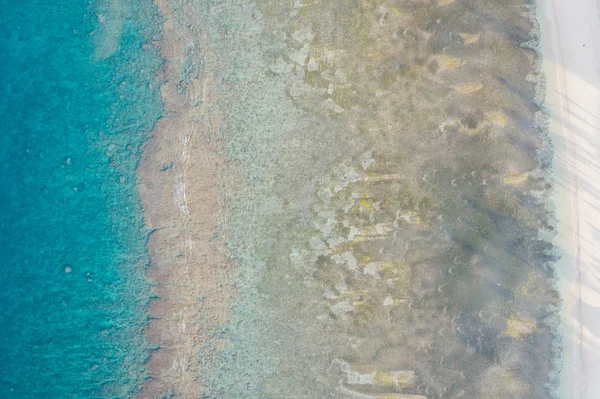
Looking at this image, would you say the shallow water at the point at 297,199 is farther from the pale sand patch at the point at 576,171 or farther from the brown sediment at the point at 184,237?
the pale sand patch at the point at 576,171

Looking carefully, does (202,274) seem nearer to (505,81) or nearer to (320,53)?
(320,53)

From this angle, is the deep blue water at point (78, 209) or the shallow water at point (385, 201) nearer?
the shallow water at point (385, 201)

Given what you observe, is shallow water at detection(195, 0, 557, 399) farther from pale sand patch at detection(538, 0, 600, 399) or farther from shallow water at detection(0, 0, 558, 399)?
pale sand patch at detection(538, 0, 600, 399)

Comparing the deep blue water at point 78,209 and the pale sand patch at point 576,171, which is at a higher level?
the pale sand patch at point 576,171

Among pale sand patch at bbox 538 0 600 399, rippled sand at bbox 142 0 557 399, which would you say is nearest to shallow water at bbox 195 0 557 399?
rippled sand at bbox 142 0 557 399

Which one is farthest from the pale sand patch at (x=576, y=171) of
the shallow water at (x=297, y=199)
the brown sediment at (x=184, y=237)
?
the brown sediment at (x=184, y=237)

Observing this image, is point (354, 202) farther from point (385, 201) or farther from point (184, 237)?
point (184, 237)

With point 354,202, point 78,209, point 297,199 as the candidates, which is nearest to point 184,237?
point 78,209
